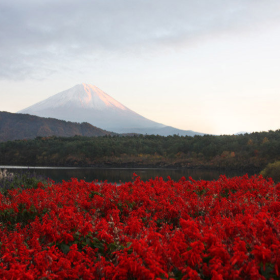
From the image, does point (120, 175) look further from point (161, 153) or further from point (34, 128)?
point (34, 128)

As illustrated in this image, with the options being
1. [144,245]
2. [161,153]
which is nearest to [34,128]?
[161,153]

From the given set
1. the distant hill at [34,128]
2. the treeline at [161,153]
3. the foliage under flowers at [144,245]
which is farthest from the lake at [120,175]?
the distant hill at [34,128]

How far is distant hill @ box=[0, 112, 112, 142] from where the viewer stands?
111750 millimetres

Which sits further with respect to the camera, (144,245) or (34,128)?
(34,128)

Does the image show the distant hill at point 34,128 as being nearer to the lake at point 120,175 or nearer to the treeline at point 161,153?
the treeline at point 161,153

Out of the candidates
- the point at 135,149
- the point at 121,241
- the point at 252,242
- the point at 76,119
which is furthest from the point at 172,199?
the point at 76,119

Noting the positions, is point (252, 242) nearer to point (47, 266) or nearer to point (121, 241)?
point (121, 241)

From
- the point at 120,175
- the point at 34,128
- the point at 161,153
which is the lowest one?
the point at 120,175

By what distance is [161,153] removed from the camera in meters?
41.4

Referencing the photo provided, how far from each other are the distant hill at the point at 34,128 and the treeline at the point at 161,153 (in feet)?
207

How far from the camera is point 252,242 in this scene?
2.75 meters

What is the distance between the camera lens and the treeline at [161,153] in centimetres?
3105

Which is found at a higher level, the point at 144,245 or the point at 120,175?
the point at 144,245

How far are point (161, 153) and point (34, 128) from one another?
8746cm
